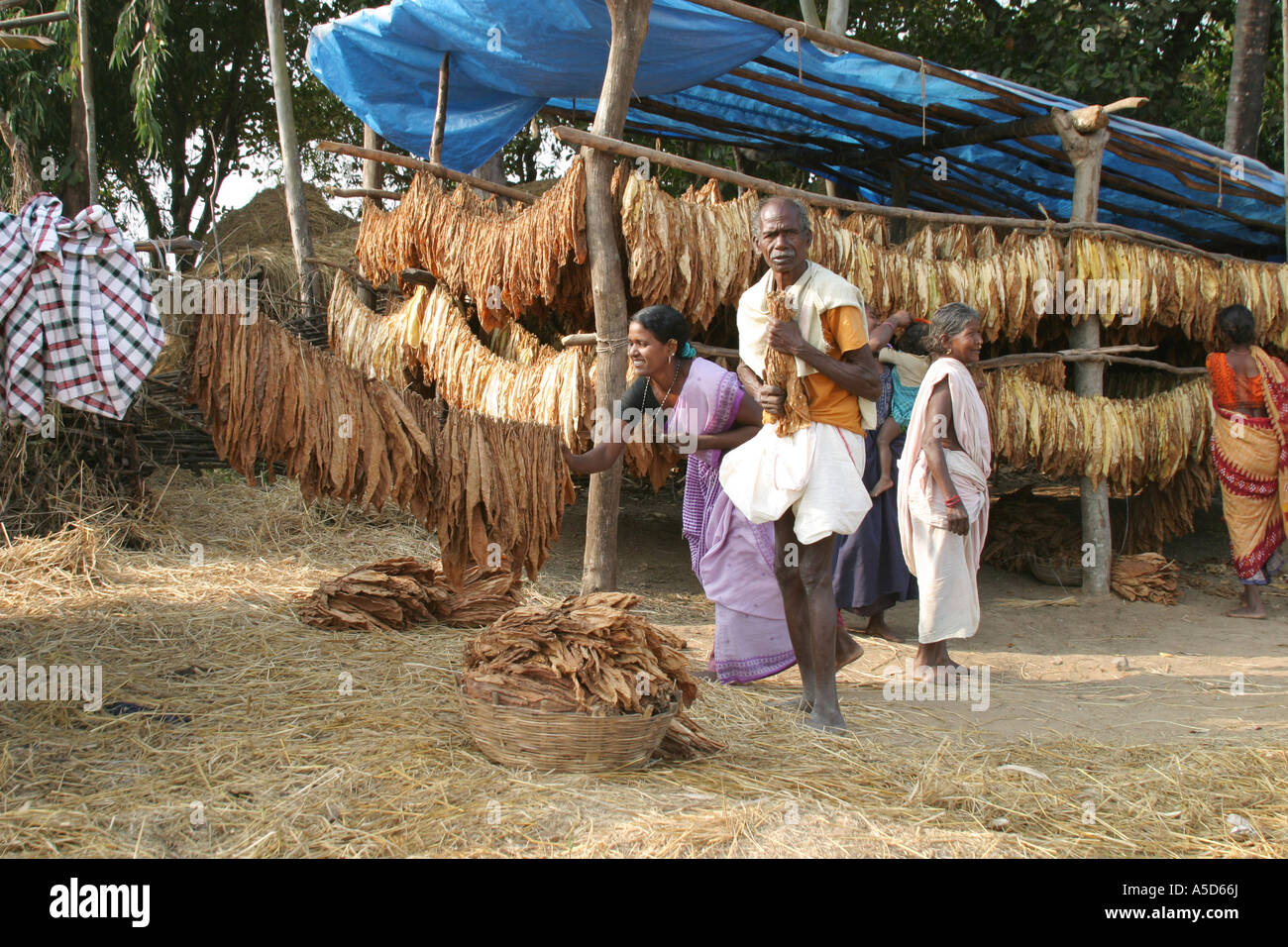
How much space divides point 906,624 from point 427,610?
2836 mm

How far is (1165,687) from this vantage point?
492 cm

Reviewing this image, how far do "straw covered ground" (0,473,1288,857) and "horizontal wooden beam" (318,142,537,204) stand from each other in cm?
251

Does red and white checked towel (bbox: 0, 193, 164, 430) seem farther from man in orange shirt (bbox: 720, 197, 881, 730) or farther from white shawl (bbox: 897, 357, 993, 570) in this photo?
white shawl (bbox: 897, 357, 993, 570)

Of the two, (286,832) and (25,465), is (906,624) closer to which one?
(286,832)

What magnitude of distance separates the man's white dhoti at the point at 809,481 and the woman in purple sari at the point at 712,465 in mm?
404

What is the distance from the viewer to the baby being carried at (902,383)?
18.8 feet

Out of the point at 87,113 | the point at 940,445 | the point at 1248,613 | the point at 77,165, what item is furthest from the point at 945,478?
the point at 77,165

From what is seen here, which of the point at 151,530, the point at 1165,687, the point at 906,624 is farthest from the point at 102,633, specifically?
the point at 1165,687

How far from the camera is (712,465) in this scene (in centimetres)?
461

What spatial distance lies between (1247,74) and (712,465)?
333 inches

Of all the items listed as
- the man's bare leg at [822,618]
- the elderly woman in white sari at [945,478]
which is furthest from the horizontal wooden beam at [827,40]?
the man's bare leg at [822,618]

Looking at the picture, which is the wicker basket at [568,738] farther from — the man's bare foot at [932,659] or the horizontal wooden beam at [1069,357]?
the horizontal wooden beam at [1069,357]

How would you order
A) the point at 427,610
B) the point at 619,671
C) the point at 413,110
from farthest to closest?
1. the point at 413,110
2. the point at 427,610
3. the point at 619,671

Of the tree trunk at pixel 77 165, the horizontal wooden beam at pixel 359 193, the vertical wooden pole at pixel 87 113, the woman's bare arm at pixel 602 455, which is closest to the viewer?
the woman's bare arm at pixel 602 455
